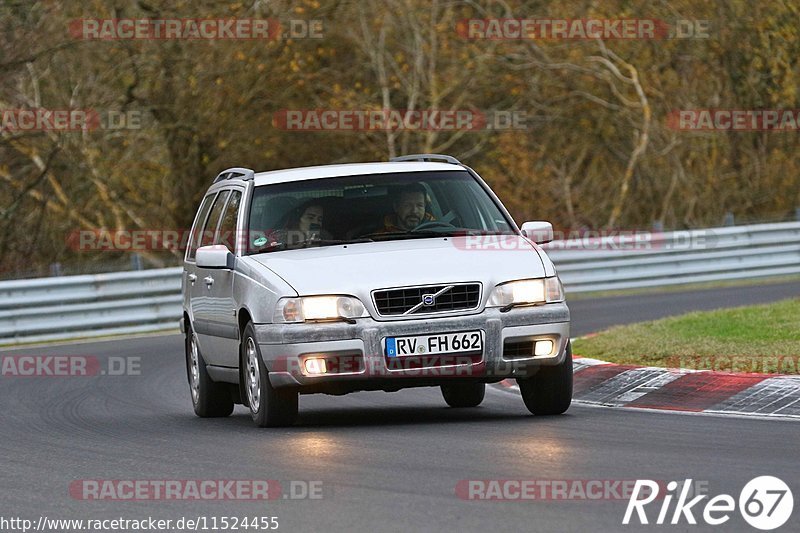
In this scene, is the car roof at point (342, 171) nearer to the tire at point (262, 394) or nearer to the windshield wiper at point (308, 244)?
the windshield wiper at point (308, 244)

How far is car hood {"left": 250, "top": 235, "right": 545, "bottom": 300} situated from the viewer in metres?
10.5

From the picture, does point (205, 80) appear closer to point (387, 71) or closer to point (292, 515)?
point (387, 71)

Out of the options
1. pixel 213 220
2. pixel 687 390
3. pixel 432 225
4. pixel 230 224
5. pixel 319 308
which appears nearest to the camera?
pixel 319 308

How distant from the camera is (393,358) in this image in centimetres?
1038

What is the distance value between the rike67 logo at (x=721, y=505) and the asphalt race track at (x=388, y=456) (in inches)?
2.1

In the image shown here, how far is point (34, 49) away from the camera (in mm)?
28938

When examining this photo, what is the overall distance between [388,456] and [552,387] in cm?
211

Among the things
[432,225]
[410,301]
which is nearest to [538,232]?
[432,225]

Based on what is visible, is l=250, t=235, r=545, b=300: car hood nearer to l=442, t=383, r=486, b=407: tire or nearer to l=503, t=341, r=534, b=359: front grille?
l=503, t=341, r=534, b=359: front grille

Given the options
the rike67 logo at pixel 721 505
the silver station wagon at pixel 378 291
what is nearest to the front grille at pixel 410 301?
the silver station wagon at pixel 378 291

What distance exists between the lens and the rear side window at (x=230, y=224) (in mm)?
12023

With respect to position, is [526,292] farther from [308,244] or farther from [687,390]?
[687,390]

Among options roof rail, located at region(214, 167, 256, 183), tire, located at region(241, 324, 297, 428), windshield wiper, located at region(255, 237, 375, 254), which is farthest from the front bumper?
roof rail, located at region(214, 167, 256, 183)

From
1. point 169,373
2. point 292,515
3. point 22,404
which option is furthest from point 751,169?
point 292,515
